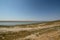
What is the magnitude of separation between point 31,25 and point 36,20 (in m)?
Answer: 0.15

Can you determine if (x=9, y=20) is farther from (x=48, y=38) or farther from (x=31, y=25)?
(x=48, y=38)

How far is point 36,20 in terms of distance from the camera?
2.07 m

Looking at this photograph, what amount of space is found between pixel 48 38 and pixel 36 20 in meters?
0.56

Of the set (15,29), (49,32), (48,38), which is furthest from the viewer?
(15,29)

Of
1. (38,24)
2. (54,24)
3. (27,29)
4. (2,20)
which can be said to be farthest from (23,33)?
(54,24)

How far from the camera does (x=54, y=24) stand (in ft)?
6.66

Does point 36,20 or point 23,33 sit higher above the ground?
point 36,20

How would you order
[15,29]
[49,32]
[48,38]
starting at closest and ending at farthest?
[48,38]
[49,32]
[15,29]

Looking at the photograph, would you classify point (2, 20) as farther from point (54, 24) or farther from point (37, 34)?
point (54, 24)

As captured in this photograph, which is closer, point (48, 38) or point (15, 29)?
point (48, 38)

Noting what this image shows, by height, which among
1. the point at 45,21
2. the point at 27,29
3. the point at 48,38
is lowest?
the point at 48,38

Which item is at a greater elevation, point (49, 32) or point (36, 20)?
point (36, 20)

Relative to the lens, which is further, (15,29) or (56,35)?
(15,29)

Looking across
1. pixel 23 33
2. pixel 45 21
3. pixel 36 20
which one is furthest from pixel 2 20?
pixel 45 21
